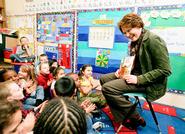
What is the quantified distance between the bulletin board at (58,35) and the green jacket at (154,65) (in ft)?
5.56

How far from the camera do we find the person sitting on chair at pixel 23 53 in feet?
10.4

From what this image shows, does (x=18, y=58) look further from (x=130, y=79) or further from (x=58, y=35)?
(x=130, y=79)

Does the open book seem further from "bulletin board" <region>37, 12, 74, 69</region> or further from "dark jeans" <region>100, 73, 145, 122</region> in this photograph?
"bulletin board" <region>37, 12, 74, 69</region>

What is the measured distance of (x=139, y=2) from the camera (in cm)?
251

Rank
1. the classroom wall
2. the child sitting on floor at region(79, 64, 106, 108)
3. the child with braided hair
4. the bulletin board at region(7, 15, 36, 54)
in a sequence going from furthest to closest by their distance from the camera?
the classroom wall, the bulletin board at region(7, 15, 36, 54), the child sitting on floor at region(79, 64, 106, 108), the child with braided hair

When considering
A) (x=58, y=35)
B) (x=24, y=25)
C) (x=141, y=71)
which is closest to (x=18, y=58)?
(x=58, y=35)

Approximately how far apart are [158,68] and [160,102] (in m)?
1.08

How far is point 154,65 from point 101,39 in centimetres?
134

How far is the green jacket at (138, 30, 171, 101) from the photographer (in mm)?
1557

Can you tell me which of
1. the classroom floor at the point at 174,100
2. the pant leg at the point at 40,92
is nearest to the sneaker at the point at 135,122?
the classroom floor at the point at 174,100

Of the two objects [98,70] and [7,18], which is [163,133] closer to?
[98,70]

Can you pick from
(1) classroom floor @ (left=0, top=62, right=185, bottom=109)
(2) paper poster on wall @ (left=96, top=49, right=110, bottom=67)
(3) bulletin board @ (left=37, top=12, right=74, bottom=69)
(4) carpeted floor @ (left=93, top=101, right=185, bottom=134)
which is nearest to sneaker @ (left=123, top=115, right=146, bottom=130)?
(4) carpeted floor @ (left=93, top=101, right=185, bottom=134)

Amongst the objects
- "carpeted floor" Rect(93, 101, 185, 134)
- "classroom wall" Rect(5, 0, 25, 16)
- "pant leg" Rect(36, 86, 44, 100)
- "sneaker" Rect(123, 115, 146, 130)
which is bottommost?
"carpeted floor" Rect(93, 101, 185, 134)

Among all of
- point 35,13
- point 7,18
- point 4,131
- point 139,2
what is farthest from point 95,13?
point 4,131
